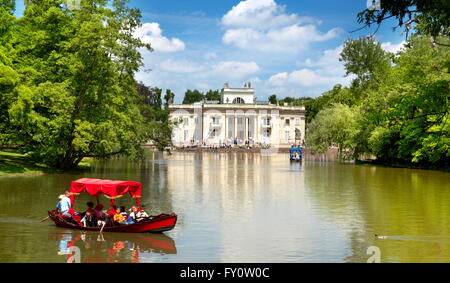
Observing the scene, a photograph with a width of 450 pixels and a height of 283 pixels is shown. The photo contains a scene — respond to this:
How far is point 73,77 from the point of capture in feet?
147

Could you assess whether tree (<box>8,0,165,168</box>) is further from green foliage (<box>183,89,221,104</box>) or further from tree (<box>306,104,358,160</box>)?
green foliage (<box>183,89,221,104</box>)

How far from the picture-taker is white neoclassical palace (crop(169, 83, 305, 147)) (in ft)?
507

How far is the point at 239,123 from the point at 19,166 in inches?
4475

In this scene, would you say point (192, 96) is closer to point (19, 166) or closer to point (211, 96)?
point (211, 96)

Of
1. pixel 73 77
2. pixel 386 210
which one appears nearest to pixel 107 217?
pixel 386 210

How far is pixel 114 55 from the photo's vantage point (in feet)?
152

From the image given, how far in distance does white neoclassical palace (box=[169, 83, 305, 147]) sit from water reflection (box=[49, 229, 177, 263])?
13145 centimetres

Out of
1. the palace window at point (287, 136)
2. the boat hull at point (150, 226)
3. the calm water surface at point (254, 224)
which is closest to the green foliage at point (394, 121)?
the calm water surface at point (254, 224)

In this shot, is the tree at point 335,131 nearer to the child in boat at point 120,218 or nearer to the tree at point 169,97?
the child in boat at point 120,218

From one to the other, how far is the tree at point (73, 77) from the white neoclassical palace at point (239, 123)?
4122 inches

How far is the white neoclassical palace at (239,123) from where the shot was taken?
507 feet
